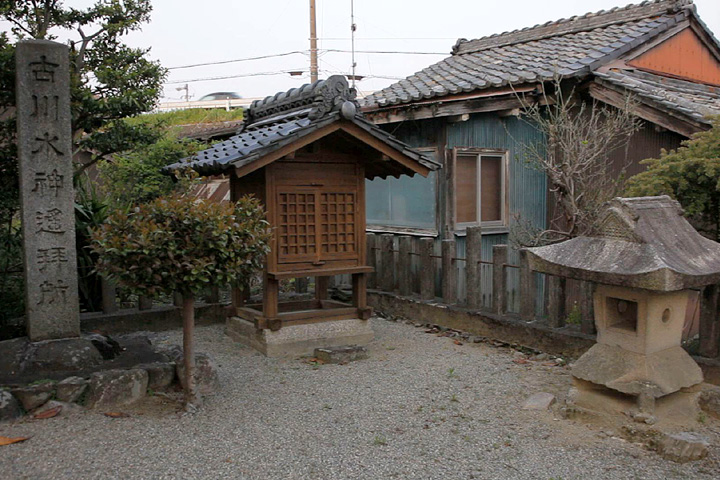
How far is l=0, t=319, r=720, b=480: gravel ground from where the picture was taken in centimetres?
405

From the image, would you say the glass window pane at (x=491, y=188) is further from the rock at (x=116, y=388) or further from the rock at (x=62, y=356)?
the rock at (x=62, y=356)

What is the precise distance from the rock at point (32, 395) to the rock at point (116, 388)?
1.08ft

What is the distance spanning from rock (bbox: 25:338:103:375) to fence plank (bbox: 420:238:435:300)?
4.36 meters

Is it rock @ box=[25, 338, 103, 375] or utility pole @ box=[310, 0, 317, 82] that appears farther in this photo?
utility pole @ box=[310, 0, 317, 82]

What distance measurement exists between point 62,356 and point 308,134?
3238 millimetres

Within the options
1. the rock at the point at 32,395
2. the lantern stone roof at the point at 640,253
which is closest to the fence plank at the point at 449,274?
the lantern stone roof at the point at 640,253

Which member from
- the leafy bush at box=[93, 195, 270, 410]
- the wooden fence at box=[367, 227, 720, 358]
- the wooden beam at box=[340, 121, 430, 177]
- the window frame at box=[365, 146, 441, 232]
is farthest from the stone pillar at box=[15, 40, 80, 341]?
the window frame at box=[365, 146, 441, 232]

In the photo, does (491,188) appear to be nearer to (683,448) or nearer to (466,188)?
(466,188)

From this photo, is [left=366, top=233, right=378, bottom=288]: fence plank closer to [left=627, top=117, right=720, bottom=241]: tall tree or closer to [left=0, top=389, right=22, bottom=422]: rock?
[left=627, top=117, right=720, bottom=241]: tall tree

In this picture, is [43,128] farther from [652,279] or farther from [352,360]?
[652,279]

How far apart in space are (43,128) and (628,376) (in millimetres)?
5486

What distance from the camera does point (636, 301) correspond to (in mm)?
4719

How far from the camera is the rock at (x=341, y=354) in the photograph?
6.71 metres

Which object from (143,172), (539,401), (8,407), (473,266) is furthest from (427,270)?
(143,172)
